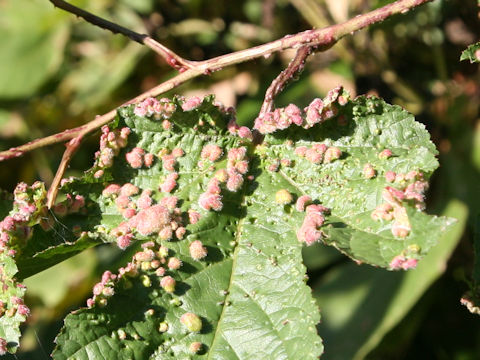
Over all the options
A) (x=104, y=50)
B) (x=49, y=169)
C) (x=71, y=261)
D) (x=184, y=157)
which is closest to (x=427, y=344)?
(x=184, y=157)

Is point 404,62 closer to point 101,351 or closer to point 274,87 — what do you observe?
point 274,87

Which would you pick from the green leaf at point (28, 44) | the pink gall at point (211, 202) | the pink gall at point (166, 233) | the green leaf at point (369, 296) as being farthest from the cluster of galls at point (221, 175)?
the green leaf at point (28, 44)

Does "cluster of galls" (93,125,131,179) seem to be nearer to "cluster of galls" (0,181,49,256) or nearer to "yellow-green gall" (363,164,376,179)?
"cluster of galls" (0,181,49,256)

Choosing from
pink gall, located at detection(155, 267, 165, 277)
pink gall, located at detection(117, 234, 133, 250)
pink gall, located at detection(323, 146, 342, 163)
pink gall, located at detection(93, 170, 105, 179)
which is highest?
pink gall, located at detection(93, 170, 105, 179)

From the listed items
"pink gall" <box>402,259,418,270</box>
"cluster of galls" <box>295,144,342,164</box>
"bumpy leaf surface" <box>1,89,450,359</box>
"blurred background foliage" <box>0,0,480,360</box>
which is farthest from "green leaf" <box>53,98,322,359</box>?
"blurred background foliage" <box>0,0,480,360</box>

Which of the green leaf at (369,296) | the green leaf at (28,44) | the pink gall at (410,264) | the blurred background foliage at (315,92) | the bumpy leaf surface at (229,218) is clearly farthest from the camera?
the green leaf at (28,44)

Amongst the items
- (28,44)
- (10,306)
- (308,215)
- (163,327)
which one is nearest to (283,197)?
(308,215)

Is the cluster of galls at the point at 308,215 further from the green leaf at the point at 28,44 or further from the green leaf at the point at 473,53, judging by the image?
the green leaf at the point at 28,44

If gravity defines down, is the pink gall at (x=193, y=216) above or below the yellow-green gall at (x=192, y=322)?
above
